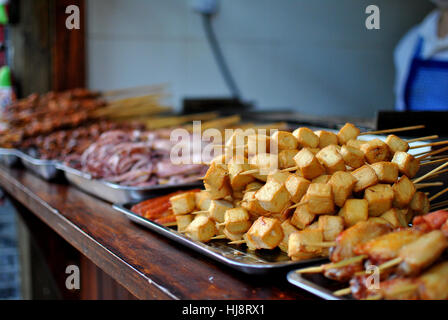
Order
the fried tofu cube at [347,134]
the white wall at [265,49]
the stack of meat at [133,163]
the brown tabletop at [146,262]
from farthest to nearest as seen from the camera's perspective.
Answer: the white wall at [265,49] → the stack of meat at [133,163] → the fried tofu cube at [347,134] → the brown tabletop at [146,262]

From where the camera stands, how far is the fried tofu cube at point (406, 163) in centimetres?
132

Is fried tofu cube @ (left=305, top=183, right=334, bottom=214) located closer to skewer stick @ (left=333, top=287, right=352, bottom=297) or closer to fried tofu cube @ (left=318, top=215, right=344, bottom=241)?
fried tofu cube @ (left=318, top=215, right=344, bottom=241)

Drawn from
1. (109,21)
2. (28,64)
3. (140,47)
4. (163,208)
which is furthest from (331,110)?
(163,208)

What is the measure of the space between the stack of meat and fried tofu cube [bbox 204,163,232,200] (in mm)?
613

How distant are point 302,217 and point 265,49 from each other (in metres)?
4.75

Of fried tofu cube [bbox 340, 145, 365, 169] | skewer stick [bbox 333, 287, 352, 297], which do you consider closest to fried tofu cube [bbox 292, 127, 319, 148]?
fried tofu cube [bbox 340, 145, 365, 169]

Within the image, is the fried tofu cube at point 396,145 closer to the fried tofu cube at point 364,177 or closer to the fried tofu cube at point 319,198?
the fried tofu cube at point 364,177

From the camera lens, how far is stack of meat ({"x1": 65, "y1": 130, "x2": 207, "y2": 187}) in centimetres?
213

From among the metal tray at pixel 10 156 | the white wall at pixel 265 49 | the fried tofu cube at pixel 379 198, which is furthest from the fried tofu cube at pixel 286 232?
the white wall at pixel 265 49

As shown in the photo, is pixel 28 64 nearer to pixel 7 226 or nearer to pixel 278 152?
pixel 7 226

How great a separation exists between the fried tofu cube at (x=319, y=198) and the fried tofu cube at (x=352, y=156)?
0.60ft

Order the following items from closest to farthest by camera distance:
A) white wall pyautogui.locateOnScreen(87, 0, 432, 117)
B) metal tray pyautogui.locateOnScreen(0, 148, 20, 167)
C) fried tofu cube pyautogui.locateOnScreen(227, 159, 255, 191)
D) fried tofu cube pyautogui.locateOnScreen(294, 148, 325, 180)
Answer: fried tofu cube pyautogui.locateOnScreen(294, 148, 325, 180) → fried tofu cube pyautogui.locateOnScreen(227, 159, 255, 191) → metal tray pyautogui.locateOnScreen(0, 148, 20, 167) → white wall pyautogui.locateOnScreen(87, 0, 432, 117)

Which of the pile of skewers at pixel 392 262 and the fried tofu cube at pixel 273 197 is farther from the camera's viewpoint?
the fried tofu cube at pixel 273 197
